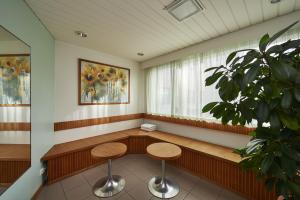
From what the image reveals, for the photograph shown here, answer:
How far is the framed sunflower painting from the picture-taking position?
8.73 feet

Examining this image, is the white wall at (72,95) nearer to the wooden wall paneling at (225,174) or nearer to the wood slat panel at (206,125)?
the wood slat panel at (206,125)

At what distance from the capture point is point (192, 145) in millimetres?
2371

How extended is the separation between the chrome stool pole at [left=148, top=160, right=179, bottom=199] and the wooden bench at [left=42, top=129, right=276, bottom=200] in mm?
522

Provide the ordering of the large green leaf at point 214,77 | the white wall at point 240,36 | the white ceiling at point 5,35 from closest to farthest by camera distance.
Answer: the large green leaf at point 214,77, the white ceiling at point 5,35, the white wall at point 240,36

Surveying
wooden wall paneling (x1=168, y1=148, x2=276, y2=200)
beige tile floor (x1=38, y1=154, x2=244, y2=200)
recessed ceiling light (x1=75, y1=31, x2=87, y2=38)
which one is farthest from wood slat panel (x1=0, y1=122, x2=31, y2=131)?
wooden wall paneling (x1=168, y1=148, x2=276, y2=200)

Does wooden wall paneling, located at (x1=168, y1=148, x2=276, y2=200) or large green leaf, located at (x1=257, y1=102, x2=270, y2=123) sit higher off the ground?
large green leaf, located at (x1=257, y1=102, x2=270, y2=123)

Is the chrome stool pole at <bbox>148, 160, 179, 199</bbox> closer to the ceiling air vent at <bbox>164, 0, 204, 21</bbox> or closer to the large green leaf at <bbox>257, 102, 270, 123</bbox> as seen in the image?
the large green leaf at <bbox>257, 102, 270, 123</bbox>

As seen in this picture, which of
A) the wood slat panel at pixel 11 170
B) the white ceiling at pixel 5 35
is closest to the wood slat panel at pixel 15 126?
the wood slat panel at pixel 11 170

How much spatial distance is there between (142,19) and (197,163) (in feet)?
7.91

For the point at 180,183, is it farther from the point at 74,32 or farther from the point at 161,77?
the point at 74,32

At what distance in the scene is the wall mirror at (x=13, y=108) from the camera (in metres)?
1.17

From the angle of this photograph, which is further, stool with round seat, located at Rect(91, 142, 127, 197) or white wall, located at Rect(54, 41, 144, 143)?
white wall, located at Rect(54, 41, 144, 143)

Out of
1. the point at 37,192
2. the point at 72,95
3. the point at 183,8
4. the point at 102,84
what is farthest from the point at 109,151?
the point at 183,8

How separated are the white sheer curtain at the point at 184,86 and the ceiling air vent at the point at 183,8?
98 centimetres
